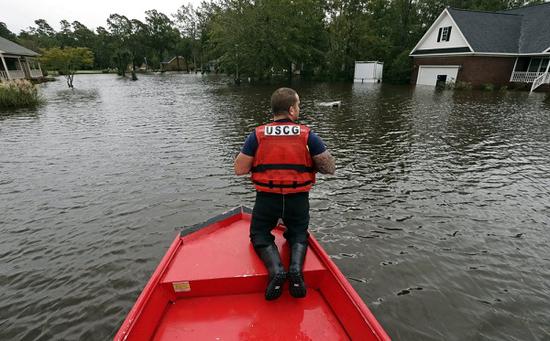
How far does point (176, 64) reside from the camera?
101312mm

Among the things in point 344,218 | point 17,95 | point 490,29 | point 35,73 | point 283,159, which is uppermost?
point 490,29

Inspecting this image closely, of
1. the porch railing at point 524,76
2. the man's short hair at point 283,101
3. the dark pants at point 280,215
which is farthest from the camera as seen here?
the porch railing at point 524,76

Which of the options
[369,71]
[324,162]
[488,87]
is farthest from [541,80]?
[324,162]

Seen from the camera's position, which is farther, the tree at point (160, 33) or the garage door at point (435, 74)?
the tree at point (160, 33)

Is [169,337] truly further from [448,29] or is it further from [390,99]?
[448,29]

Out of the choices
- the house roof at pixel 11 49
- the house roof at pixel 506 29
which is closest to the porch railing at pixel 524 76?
the house roof at pixel 506 29

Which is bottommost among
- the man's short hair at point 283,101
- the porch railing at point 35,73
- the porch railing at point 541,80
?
the porch railing at point 541,80

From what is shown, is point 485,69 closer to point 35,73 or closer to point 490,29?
point 490,29

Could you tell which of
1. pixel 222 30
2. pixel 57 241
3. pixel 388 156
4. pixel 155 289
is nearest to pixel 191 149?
pixel 57 241

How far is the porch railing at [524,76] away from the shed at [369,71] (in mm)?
15071

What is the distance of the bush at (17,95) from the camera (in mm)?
19625

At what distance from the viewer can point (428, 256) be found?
17.5 ft

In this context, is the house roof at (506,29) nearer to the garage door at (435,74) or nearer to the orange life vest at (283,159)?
the garage door at (435,74)

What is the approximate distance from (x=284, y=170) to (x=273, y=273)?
1.15 meters
